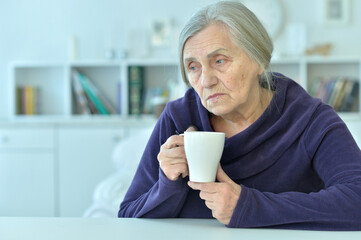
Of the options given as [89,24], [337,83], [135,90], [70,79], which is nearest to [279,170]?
[337,83]

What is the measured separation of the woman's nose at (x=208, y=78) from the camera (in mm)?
1099

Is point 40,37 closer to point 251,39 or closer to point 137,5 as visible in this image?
point 137,5

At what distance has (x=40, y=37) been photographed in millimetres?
4527

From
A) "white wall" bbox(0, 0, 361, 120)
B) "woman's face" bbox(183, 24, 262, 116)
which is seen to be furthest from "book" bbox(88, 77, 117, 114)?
"woman's face" bbox(183, 24, 262, 116)

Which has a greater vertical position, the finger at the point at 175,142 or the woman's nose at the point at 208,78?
the woman's nose at the point at 208,78

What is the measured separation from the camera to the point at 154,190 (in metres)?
1.10

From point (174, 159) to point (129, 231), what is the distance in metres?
0.19

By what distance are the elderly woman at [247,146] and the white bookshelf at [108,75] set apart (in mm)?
2908

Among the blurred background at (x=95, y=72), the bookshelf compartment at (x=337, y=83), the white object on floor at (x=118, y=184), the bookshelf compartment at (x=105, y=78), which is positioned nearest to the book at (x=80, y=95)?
the blurred background at (x=95, y=72)

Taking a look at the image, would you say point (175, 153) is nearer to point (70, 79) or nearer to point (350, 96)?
point (350, 96)

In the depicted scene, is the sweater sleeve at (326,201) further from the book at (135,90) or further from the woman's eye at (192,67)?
the book at (135,90)

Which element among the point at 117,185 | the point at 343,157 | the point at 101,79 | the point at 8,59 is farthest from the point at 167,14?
the point at 343,157

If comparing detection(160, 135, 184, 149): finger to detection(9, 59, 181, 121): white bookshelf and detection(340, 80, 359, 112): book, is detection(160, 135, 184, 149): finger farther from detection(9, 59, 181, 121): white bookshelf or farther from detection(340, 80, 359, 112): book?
detection(340, 80, 359, 112): book

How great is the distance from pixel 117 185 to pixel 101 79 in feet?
7.47
